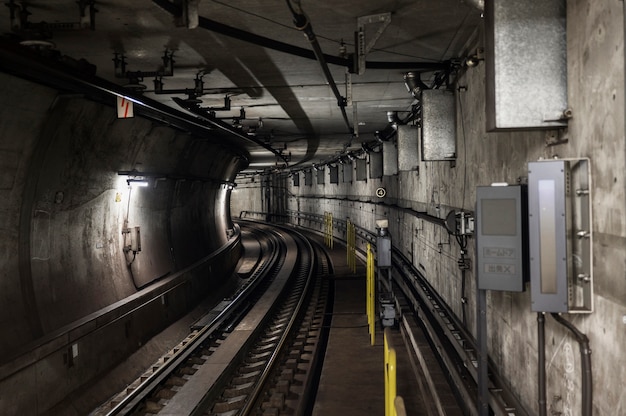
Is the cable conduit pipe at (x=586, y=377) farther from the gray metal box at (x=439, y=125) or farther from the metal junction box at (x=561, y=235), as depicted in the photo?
the gray metal box at (x=439, y=125)

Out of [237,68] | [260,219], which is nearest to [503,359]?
[237,68]

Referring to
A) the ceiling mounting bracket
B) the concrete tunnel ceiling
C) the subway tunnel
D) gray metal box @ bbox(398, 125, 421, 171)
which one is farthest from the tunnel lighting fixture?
the ceiling mounting bracket

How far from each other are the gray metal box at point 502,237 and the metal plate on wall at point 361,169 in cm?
1606

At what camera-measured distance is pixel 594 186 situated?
3.43 metres

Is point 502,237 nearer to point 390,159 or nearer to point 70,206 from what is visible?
point 70,206

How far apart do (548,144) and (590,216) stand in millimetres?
847

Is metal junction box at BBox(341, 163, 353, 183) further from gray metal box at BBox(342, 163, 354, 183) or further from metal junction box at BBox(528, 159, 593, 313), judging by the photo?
metal junction box at BBox(528, 159, 593, 313)

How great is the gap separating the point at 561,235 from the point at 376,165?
14192 mm

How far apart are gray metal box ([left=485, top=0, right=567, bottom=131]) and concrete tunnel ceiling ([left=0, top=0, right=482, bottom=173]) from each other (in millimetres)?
875

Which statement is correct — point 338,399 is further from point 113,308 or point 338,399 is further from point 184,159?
point 184,159

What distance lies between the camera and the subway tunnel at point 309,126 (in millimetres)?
3572

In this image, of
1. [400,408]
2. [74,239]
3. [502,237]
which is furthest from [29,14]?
[400,408]

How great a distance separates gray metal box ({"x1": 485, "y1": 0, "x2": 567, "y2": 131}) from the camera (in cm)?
390

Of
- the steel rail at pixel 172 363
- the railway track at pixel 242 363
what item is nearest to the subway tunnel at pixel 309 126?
the steel rail at pixel 172 363
